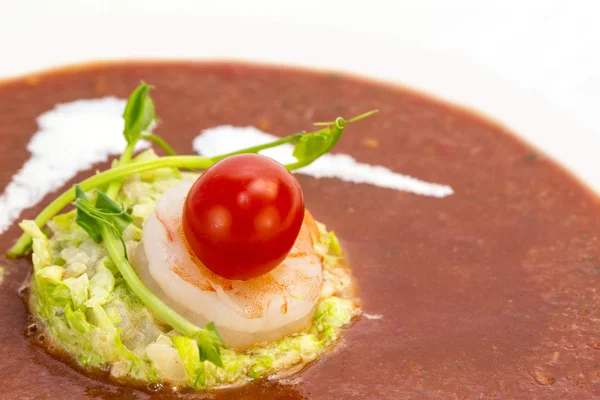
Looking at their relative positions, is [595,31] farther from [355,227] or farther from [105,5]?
[105,5]

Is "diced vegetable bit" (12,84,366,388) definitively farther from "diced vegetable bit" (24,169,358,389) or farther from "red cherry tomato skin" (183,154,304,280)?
"red cherry tomato skin" (183,154,304,280)

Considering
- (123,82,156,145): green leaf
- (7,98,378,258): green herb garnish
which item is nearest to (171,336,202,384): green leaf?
(7,98,378,258): green herb garnish

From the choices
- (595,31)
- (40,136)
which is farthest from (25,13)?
(595,31)

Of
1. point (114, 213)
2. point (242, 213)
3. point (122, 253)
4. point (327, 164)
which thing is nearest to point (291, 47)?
point (327, 164)

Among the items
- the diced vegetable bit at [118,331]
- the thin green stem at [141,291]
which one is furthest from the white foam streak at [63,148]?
the thin green stem at [141,291]

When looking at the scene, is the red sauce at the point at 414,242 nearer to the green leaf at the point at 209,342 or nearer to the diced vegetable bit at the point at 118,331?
the diced vegetable bit at the point at 118,331
